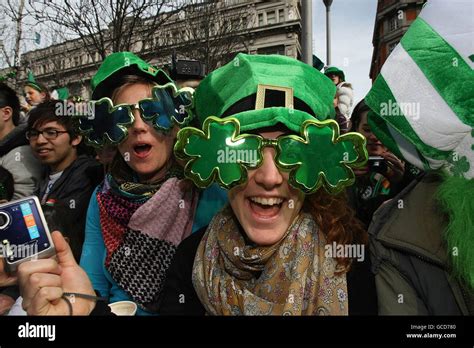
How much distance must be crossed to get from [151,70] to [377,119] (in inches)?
31.0

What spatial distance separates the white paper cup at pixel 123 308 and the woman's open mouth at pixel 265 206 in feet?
1.64

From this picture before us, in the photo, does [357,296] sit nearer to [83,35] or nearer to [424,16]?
[424,16]

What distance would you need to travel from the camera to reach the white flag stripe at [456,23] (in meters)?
0.86

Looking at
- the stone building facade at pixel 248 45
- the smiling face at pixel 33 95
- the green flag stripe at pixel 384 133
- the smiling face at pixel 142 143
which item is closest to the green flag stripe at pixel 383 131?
the green flag stripe at pixel 384 133

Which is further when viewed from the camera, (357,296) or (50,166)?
(50,166)

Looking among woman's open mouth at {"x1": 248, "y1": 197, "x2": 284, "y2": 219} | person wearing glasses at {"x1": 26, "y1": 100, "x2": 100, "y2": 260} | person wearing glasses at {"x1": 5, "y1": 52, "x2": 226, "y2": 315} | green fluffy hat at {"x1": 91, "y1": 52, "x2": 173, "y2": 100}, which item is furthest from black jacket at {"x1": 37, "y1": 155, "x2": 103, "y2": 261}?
woman's open mouth at {"x1": 248, "y1": 197, "x2": 284, "y2": 219}

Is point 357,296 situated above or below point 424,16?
below

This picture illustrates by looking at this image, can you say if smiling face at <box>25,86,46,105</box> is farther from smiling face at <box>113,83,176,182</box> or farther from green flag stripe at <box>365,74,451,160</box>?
green flag stripe at <box>365,74,451,160</box>

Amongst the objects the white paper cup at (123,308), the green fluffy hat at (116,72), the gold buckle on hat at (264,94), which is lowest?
the white paper cup at (123,308)

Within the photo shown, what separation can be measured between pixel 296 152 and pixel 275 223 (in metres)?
0.19

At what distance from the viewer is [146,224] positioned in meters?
1.29

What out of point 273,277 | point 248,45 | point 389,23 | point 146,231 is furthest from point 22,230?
point 248,45

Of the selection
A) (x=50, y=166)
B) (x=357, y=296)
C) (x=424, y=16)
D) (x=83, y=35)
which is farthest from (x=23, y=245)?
(x=83, y=35)

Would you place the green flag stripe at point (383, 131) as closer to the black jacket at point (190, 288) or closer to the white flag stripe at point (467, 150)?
the white flag stripe at point (467, 150)
